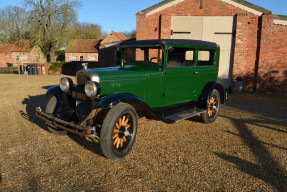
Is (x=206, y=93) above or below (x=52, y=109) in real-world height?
above

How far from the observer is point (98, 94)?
3561mm

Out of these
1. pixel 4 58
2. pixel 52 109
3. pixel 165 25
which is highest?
pixel 165 25

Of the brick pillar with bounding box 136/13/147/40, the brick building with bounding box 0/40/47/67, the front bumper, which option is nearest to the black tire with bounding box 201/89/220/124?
the front bumper

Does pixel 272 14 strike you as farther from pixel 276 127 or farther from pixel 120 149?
pixel 120 149

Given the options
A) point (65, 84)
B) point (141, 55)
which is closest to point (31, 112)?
point (65, 84)

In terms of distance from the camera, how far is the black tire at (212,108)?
5277 millimetres

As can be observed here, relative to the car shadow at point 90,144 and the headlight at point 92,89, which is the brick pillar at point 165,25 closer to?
the car shadow at point 90,144

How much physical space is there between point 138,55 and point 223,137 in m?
2.43

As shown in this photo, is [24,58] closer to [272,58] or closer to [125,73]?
[272,58]

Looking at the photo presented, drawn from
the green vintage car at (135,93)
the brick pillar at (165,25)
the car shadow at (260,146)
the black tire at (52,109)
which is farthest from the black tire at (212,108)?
the brick pillar at (165,25)

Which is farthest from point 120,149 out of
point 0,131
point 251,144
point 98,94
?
point 0,131

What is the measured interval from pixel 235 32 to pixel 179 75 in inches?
260

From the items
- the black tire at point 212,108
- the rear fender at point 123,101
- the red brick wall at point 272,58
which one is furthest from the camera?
the red brick wall at point 272,58

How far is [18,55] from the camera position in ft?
117
